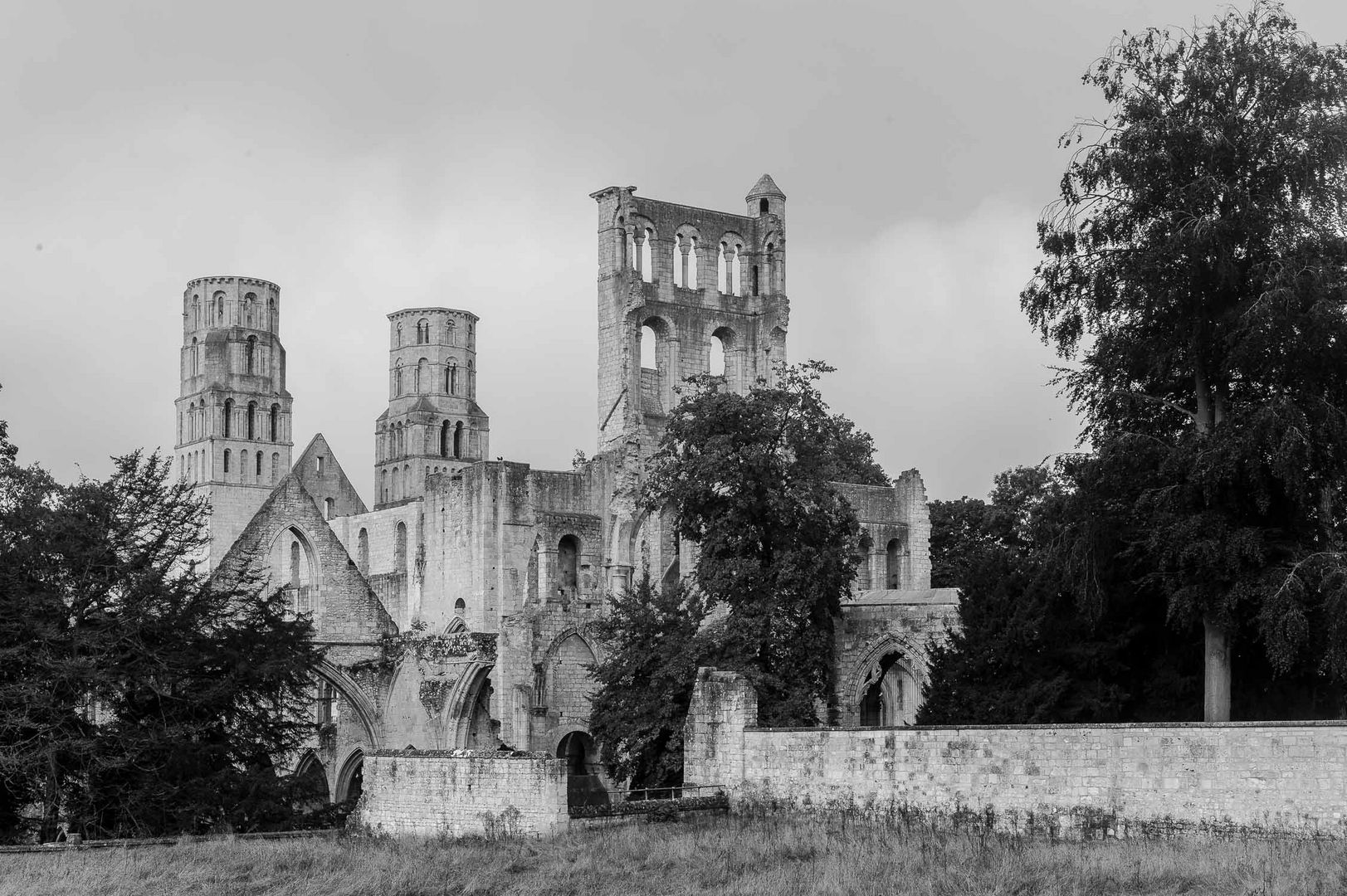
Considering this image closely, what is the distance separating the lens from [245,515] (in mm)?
98750

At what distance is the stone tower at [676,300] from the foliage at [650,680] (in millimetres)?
16071

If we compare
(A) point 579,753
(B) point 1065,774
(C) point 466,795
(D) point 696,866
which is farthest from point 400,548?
(B) point 1065,774

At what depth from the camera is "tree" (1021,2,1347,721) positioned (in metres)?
25.5

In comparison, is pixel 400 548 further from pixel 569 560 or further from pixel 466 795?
pixel 466 795

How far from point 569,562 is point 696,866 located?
85.2ft

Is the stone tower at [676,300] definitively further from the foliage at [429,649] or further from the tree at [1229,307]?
the tree at [1229,307]

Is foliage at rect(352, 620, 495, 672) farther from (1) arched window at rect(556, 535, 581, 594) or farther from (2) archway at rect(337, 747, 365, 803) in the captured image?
(1) arched window at rect(556, 535, 581, 594)

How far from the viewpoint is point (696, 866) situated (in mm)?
21234

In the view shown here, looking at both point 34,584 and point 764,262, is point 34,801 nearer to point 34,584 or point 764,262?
point 34,584

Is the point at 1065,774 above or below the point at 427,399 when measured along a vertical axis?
below

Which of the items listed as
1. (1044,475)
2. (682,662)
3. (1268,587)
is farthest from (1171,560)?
(682,662)

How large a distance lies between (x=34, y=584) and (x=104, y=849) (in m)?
5.69

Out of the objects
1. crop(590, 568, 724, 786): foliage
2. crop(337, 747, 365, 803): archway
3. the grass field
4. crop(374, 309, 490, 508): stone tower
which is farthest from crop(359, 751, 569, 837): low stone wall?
crop(374, 309, 490, 508): stone tower

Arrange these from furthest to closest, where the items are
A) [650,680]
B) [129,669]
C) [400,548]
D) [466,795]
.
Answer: [400,548]
[650,680]
[129,669]
[466,795]
